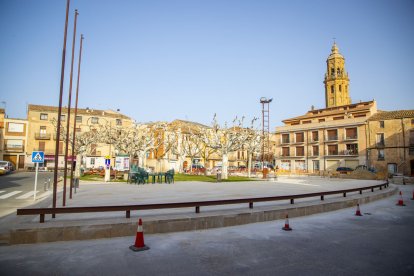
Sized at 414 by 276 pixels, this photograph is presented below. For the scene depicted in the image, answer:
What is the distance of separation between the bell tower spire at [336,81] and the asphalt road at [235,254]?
72532 mm

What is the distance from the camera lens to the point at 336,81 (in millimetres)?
71688

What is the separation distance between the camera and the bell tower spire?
235 ft

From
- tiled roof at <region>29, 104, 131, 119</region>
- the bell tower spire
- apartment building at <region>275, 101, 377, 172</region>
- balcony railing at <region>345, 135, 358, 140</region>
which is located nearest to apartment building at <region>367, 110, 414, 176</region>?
apartment building at <region>275, 101, 377, 172</region>

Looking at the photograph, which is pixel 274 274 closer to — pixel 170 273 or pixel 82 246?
pixel 170 273

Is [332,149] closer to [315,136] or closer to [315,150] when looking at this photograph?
[315,150]

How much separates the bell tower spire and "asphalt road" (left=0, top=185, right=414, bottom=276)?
238 feet

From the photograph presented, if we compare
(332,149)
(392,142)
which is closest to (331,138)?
(332,149)

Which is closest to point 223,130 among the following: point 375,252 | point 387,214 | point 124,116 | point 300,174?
point 300,174

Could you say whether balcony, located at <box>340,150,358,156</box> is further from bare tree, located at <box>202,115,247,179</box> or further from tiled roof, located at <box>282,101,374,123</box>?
bare tree, located at <box>202,115,247,179</box>

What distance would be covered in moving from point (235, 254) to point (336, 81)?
253ft

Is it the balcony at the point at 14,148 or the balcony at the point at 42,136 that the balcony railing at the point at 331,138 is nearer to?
the balcony at the point at 42,136

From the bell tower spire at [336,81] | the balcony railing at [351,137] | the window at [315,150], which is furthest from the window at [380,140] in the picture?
the bell tower spire at [336,81]

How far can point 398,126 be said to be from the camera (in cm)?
3997

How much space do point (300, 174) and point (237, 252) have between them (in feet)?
127
